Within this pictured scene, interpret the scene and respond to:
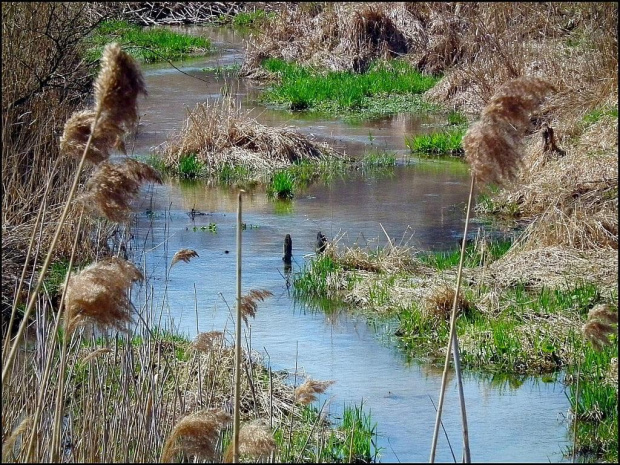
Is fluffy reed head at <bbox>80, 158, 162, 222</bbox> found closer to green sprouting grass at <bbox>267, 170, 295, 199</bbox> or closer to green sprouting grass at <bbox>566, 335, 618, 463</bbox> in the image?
green sprouting grass at <bbox>566, 335, 618, 463</bbox>

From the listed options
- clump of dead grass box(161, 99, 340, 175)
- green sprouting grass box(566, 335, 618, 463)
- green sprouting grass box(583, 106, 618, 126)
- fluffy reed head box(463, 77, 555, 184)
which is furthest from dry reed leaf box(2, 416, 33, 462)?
clump of dead grass box(161, 99, 340, 175)

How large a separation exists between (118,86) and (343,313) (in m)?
5.84

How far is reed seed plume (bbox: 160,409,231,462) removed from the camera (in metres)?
3.46

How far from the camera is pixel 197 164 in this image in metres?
13.6

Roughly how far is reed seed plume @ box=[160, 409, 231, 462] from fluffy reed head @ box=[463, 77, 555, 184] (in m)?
1.17

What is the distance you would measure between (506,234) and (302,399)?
6.55 metres

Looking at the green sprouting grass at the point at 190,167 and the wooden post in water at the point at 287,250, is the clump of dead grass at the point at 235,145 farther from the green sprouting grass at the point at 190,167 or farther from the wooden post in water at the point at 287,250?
the wooden post in water at the point at 287,250

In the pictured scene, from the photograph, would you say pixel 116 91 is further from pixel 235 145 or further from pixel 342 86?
pixel 342 86

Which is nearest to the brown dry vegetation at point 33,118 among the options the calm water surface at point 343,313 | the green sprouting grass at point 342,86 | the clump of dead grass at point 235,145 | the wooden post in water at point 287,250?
the calm water surface at point 343,313

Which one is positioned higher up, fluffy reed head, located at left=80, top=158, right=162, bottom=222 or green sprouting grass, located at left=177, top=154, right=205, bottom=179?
fluffy reed head, located at left=80, top=158, right=162, bottom=222

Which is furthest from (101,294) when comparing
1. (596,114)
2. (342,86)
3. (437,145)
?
(342,86)

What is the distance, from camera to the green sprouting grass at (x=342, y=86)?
1861cm

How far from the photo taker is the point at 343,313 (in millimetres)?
8547

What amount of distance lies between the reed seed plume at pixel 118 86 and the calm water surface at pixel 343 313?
3.20 meters
